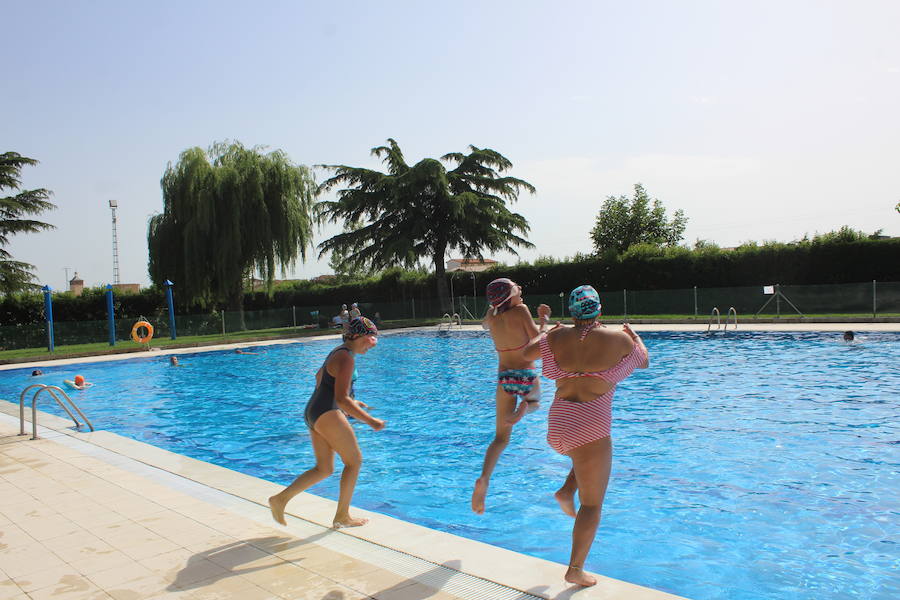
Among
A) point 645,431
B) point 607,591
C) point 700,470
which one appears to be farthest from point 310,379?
point 607,591

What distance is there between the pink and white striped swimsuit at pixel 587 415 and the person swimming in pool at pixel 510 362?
0.92 metres

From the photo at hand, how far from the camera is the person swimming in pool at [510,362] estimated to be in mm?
4711

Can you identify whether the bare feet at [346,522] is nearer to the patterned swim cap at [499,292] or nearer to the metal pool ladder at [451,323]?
the patterned swim cap at [499,292]

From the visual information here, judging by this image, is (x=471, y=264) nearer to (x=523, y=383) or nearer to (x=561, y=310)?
(x=561, y=310)

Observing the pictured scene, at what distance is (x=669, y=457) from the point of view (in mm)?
7672

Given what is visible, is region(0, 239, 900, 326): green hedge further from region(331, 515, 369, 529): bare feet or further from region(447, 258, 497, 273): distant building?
region(331, 515, 369, 529): bare feet

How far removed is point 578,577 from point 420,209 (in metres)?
34.9

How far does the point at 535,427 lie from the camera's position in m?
9.60

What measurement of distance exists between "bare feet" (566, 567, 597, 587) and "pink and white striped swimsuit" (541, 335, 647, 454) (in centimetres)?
66

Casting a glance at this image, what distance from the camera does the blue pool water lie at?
195 inches

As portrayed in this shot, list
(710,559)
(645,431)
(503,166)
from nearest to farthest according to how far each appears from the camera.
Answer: (710,559)
(645,431)
(503,166)

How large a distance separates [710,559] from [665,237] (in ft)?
190

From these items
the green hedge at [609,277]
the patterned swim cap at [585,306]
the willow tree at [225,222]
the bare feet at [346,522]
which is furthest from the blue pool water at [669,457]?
the willow tree at [225,222]

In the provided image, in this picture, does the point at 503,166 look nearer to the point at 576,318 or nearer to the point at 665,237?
the point at 665,237
